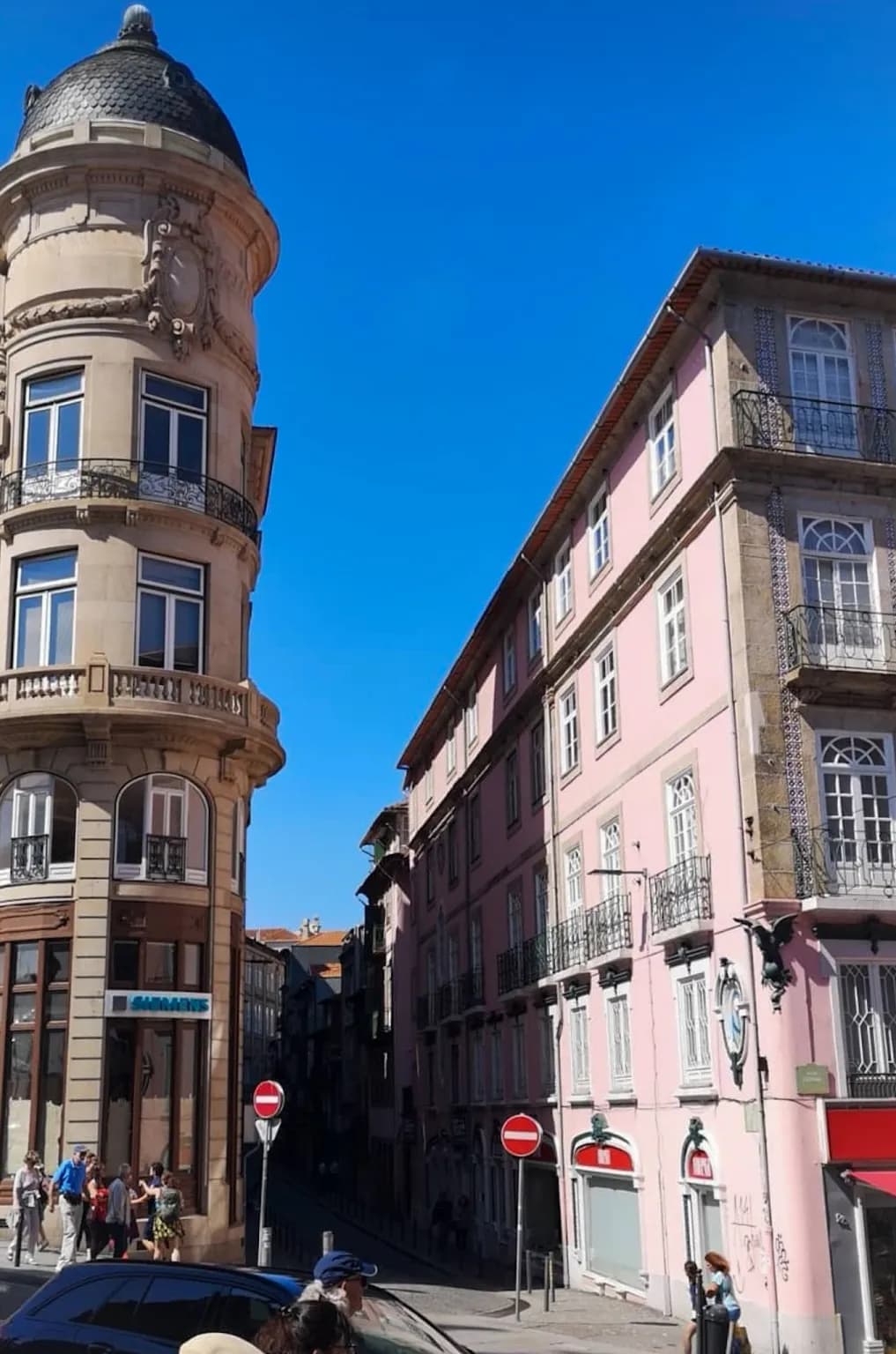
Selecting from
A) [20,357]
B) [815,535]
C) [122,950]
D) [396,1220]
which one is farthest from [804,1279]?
[396,1220]

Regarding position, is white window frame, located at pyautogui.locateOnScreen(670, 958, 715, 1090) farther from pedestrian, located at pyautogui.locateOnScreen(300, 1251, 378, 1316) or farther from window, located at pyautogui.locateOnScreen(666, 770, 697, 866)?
pedestrian, located at pyautogui.locateOnScreen(300, 1251, 378, 1316)

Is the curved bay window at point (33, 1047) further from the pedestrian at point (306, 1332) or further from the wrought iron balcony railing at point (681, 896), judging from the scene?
the pedestrian at point (306, 1332)

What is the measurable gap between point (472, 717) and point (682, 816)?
59.2 feet

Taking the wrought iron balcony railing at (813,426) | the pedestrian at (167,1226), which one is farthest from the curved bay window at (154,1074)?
the wrought iron balcony railing at (813,426)

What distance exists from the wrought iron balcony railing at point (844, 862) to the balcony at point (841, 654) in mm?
1876

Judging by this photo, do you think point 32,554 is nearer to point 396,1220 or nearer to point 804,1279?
point 804,1279

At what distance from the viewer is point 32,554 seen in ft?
87.2

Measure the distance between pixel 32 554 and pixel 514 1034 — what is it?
1553 cm

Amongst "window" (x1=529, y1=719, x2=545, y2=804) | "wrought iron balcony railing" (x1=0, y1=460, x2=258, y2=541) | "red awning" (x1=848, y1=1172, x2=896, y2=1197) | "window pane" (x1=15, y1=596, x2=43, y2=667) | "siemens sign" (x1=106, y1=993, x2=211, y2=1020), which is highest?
"wrought iron balcony railing" (x1=0, y1=460, x2=258, y2=541)

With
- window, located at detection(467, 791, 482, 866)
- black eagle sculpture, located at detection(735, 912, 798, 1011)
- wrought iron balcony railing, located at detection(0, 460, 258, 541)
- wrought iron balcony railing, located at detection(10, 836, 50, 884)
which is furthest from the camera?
window, located at detection(467, 791, 482, 866)

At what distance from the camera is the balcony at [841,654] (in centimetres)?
2012

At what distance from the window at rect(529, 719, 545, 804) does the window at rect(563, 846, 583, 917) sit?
8.10ft

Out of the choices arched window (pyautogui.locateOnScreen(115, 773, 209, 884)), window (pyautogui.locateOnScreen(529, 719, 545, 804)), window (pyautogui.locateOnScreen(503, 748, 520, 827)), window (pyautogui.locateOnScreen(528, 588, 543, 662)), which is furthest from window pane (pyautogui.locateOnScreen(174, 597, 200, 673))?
window (pyautogui.locateOnScreen(503, 748, 520, 827))

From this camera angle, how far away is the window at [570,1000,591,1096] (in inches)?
1076
